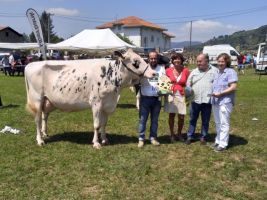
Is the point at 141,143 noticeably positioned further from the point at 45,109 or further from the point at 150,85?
the point at 45,109

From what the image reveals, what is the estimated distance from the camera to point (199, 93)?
26.8 ft

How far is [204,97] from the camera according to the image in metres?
8.15

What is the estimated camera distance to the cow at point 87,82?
809cm

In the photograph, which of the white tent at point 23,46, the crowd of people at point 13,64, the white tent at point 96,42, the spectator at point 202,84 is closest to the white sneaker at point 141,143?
the spectator at point 202,84

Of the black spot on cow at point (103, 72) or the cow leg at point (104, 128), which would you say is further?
the cow leg at point (104, 128)

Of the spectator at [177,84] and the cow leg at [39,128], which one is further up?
the spectator at [177,84]

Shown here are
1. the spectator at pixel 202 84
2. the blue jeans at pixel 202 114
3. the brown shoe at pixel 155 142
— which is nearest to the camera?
the spectator at pixel 202 84

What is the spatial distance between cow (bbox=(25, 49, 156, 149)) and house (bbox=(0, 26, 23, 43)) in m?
87.5

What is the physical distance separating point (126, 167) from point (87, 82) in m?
2.04

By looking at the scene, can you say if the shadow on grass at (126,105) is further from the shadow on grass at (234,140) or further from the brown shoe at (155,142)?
the brown shoe at (155,142)

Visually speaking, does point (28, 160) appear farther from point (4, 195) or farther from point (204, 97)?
point (204, 97)

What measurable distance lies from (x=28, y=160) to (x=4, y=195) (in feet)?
5.50

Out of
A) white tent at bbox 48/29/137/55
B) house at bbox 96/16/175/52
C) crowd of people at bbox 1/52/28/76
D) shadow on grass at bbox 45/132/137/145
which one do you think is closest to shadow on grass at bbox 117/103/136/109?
shadow on grass at bbox 45/132/137/145

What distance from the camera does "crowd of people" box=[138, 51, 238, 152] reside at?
7836 mm
